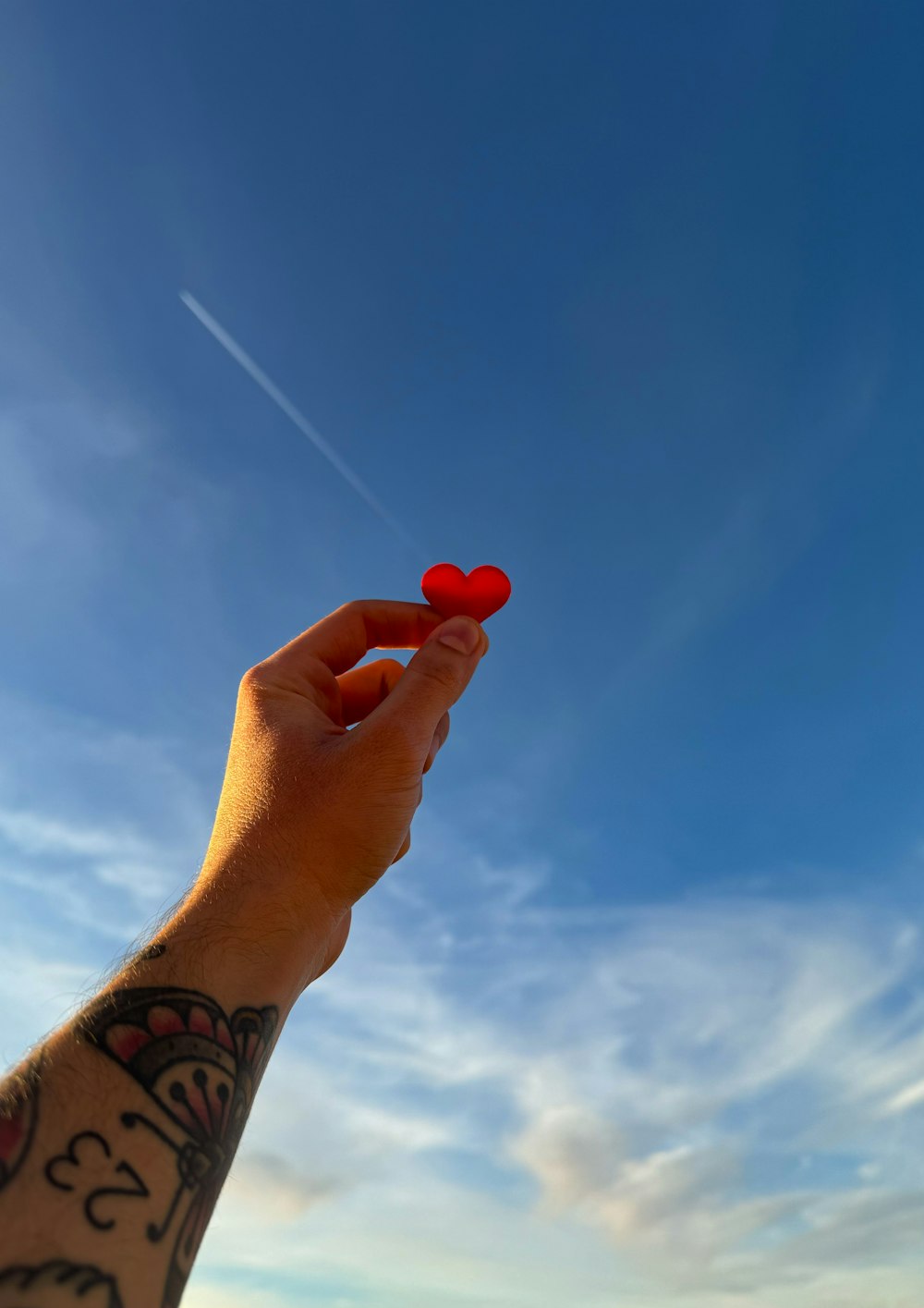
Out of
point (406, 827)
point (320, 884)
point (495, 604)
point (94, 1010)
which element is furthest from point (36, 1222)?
point (495, 604)

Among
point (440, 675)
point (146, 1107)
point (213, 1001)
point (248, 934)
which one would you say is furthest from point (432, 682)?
point (146, 1107)

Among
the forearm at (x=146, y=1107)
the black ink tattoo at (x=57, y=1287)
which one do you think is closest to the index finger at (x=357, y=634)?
the forearm at (x=146, y=1107)

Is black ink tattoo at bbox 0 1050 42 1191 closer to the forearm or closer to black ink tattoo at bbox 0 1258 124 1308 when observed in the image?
the forearm

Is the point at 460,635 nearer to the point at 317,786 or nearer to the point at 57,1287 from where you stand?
the point at 317,786

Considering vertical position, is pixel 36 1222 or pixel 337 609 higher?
pixel 337 609

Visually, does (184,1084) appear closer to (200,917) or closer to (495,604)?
(200,917)

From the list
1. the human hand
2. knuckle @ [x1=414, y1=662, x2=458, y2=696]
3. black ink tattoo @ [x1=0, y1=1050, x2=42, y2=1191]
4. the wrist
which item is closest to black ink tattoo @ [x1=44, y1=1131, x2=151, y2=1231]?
black ink tattoo @ [x1=0, y1=1050, x2=42, y2=1191]
